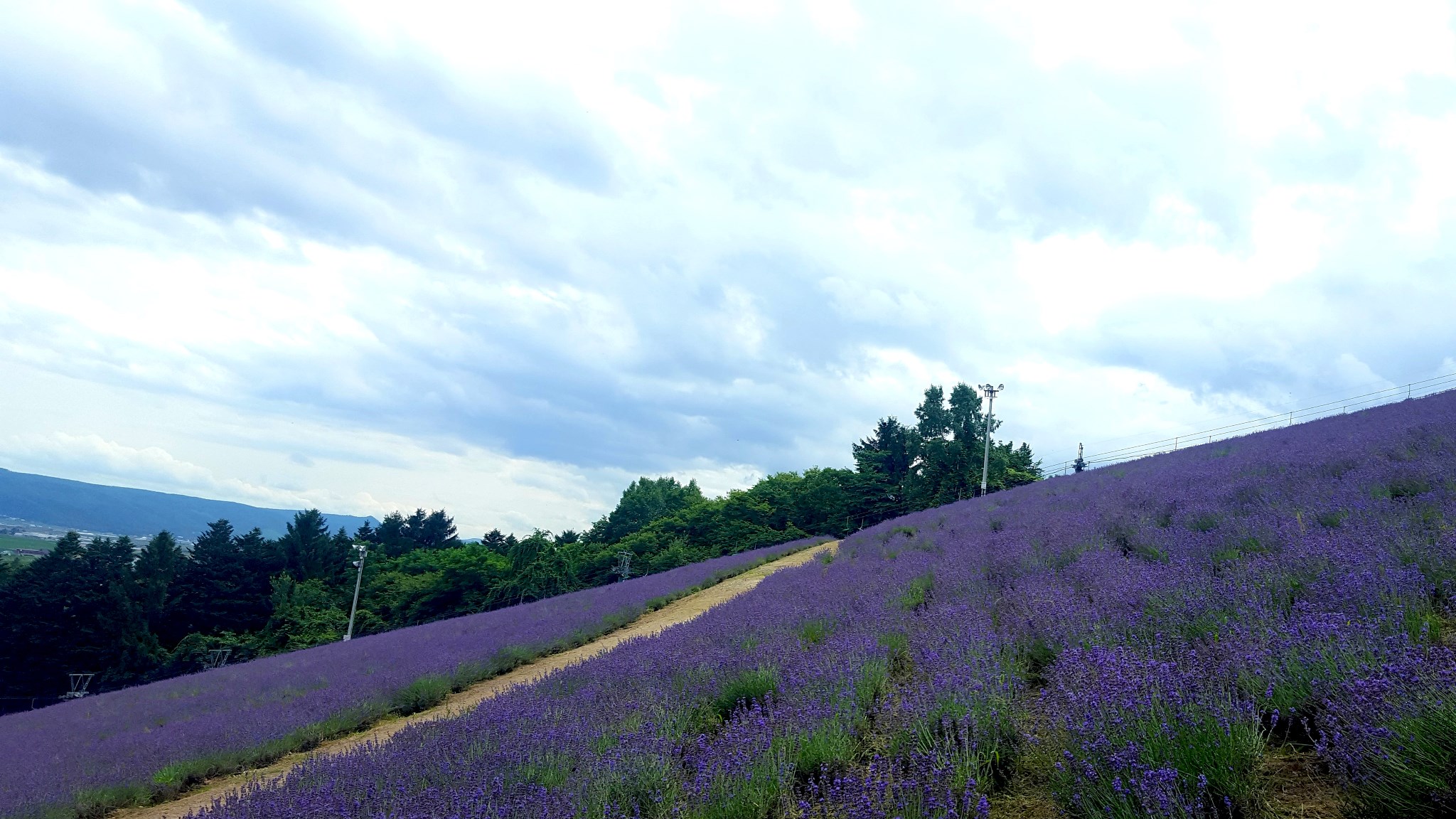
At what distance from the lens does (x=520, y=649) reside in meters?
11.1

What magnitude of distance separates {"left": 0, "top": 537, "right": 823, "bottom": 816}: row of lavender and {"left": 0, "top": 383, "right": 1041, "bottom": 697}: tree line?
22.7 meters

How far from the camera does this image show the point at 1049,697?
11.2 feet

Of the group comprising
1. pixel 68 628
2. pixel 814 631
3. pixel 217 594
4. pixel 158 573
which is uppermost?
pixel 814 631

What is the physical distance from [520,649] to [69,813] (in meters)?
5.37

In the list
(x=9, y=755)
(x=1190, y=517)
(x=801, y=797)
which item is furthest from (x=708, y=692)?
(x=9, y=755)

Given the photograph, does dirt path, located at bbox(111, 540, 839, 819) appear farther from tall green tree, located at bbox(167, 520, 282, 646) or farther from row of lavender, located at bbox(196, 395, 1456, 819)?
A: tall green tree, located at bbox(167, 520, 282, 646)

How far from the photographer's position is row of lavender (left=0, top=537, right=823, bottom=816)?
26.1 ft

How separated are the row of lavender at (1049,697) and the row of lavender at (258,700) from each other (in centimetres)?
468

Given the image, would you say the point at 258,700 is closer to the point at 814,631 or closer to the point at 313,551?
the point at 814,631

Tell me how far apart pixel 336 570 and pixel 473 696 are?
5230 cm

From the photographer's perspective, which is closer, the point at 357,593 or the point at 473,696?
the point at 473,696

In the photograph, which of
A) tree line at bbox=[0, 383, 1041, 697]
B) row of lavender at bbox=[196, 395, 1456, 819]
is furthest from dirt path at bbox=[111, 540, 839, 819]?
tree line at bbox=[0, 383, 1041, 697]

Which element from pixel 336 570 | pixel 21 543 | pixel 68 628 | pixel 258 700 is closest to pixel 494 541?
pixel 336 570

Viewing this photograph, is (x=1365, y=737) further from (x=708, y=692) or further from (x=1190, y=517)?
(x=1190, y=517)
